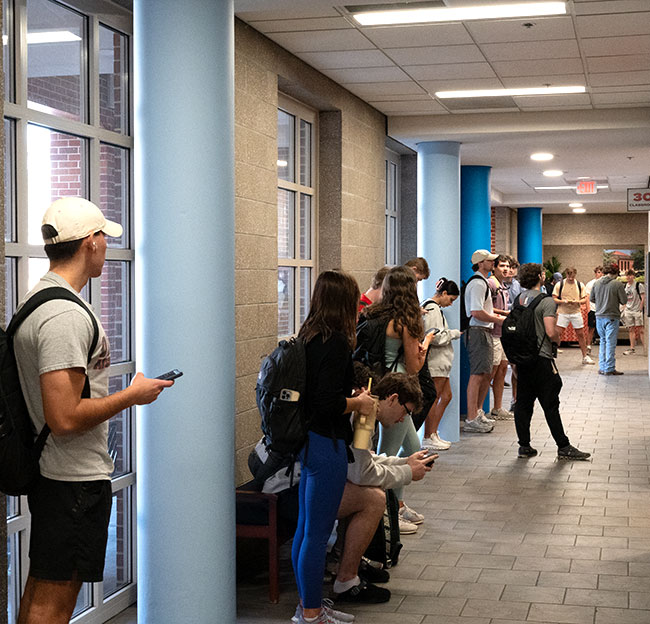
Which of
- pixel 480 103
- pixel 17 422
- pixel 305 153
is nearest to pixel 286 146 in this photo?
pixel 305 153

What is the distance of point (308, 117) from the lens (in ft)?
24.2

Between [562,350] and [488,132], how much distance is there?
12145 mm

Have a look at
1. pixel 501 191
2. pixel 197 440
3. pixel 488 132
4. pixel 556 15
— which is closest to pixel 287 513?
pixel 197 440

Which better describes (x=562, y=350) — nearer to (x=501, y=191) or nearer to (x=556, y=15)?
(x=501, y=191)

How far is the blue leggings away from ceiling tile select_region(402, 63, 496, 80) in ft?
12.0

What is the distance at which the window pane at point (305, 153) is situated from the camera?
734 centimetres

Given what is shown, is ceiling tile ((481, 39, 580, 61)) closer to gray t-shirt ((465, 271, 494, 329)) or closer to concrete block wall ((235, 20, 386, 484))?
concrete block wall ((235, 20, 386, 484))

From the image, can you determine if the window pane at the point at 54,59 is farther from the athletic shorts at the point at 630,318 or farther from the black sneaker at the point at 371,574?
the athletic shorts at the point at 630,318

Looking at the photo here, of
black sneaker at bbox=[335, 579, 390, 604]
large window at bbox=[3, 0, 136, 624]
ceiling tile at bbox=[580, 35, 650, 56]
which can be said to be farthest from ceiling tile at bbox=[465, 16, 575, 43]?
black sneaker at bbox=[335, 579, 390, 604]

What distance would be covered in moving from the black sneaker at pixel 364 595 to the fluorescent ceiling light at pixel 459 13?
303cm

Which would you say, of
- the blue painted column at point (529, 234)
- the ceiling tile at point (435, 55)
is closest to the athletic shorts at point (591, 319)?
the blue painted column at point (529, 234)

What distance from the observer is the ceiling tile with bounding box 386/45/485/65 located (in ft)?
20.7

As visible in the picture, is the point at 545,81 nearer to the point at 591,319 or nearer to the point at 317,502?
the point at 317,502

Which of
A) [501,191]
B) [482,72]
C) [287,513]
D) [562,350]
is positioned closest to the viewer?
[287,513]
